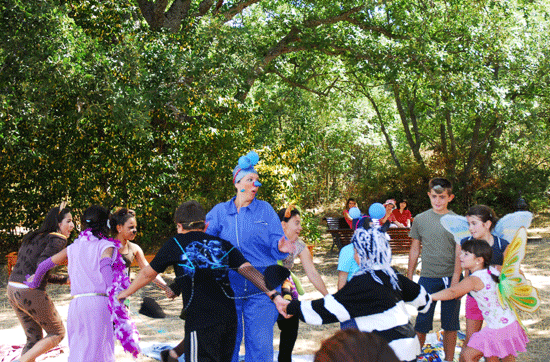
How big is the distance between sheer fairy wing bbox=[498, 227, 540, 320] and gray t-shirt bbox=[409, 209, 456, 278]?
712 mm

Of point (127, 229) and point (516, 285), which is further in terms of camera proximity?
point (127, 229)

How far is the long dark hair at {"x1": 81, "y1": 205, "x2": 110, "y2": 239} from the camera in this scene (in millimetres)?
4082

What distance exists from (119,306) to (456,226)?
9.64 ft

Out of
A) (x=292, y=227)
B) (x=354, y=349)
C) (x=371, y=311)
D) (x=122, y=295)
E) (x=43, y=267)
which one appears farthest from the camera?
(x=292, y=227)

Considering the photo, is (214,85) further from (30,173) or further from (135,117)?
(30,173)

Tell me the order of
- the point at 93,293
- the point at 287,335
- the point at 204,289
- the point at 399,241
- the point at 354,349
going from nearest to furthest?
the point at 354,349 < the point at 204,289 < the point at 93,293 < the point at 287,335 < the point at 399,241

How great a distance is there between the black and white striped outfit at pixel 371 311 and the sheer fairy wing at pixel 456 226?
203 cm

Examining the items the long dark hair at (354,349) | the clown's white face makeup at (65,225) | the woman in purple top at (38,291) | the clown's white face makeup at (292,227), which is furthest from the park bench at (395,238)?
the long dark hair at (354,349)

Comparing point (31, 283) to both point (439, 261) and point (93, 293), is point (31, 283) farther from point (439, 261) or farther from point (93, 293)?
point (439, 261)

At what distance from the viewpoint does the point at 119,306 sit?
4.06 meters

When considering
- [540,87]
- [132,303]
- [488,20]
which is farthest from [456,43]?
[132,303]

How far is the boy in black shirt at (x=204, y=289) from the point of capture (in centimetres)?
333

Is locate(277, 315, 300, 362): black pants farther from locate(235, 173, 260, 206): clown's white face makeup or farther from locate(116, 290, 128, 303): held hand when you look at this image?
locate(116, 290, 128, 303): held hand

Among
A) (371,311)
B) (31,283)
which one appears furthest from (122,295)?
(371,311)
